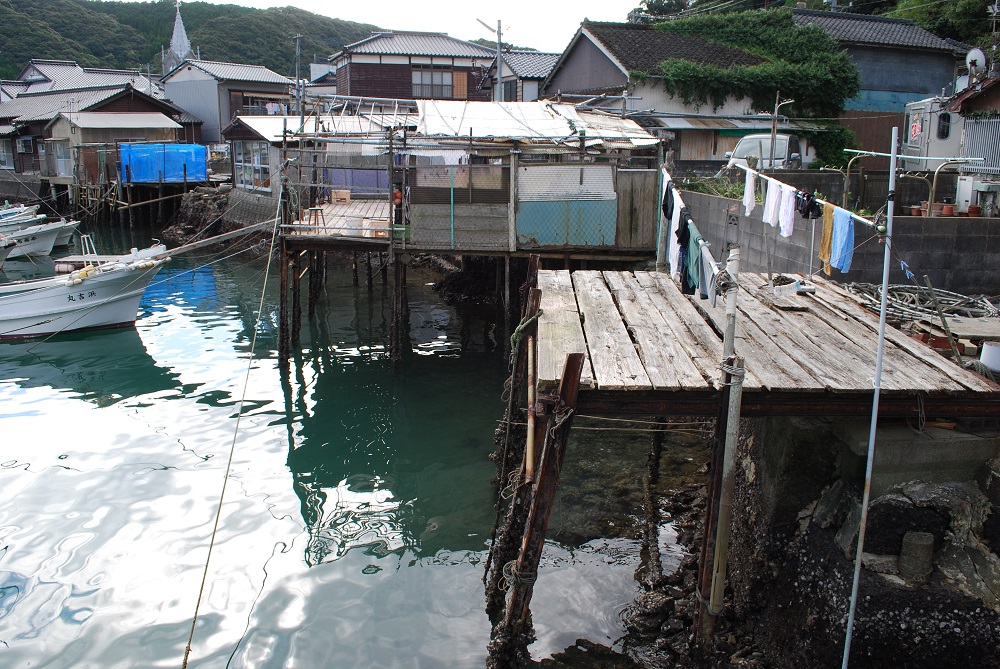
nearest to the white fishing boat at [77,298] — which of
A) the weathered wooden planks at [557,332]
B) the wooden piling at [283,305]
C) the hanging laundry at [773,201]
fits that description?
the wooden piling at [283,305]

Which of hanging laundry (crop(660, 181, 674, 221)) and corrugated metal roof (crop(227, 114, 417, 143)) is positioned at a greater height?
corrugated metal roof (crop(227, 114, 417, 143))

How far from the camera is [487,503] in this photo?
10.1 m

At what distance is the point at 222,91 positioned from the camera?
149ft

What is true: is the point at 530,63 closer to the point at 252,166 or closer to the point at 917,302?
the point at 252,166

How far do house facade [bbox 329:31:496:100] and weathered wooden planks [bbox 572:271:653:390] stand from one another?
1280 inches

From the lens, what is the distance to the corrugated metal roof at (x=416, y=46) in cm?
3809

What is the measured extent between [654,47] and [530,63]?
30.3 feet

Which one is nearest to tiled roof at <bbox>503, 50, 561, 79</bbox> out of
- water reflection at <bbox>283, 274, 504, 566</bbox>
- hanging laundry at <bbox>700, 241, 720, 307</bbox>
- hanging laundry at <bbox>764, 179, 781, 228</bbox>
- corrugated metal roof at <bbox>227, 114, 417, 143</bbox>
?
corrugated metal roof at <bbox>227, 114, 417, 143</bbox>

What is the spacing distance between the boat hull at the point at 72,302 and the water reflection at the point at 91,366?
0.31m

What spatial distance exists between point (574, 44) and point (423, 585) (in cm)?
2771

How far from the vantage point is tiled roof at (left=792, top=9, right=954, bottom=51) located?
100.0 feet

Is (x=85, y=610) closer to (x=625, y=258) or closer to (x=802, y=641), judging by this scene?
(x=802, y=641)

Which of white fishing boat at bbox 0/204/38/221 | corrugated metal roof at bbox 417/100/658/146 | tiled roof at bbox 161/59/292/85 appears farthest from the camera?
tiled roof at bbox 161/59/292/85

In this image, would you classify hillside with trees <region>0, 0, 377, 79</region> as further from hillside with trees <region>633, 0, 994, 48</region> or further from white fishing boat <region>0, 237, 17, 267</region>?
white fishing boat <region>0, 237, 17, 267</region>
